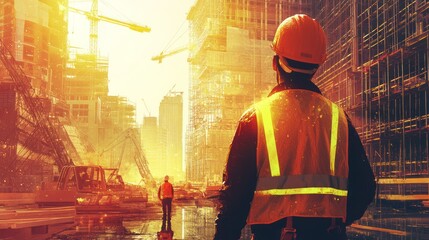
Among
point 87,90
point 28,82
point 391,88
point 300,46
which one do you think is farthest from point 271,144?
point 87,90

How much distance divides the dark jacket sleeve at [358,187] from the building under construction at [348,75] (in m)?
23.4

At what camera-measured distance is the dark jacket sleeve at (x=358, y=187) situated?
7.92ft

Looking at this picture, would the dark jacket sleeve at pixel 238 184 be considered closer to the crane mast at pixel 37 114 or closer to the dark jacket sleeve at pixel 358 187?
the dark jacket sleeve at pixel 358 187

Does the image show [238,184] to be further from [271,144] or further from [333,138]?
[333,138]

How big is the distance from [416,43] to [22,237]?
23.7m

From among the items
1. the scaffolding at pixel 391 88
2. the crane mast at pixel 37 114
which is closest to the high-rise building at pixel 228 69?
the scaffolding at pixel 391 88

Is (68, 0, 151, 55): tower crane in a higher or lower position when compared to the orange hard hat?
higher

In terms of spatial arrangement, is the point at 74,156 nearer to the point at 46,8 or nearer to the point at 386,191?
the point at 46,8

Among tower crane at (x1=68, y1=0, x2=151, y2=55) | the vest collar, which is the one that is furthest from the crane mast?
tower crane at (x1=68, y1=0, x2=151, y2=55)

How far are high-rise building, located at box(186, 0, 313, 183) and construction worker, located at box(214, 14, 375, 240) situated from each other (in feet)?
187

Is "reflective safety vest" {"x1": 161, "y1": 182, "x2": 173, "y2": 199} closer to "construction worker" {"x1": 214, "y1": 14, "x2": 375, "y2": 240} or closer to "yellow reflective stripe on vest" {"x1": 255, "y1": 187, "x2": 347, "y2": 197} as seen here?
"construction worker" {"x1": 214, "y1": 14, "x2": 375, "y2": 240}

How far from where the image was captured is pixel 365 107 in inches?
1371

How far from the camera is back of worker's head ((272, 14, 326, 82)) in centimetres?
237

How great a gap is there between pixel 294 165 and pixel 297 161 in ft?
0.07
